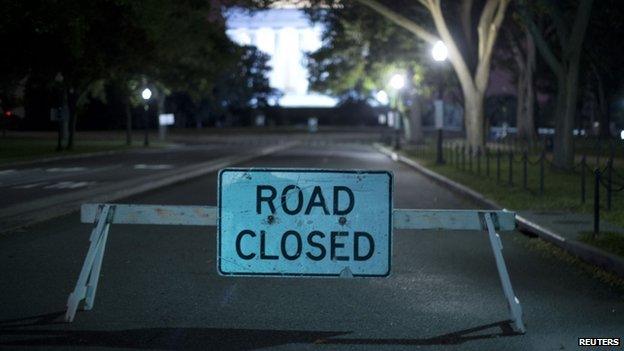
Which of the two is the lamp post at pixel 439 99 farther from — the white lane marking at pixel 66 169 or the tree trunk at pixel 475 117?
the white lane marking at pixel 66 169

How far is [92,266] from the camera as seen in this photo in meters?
7.93

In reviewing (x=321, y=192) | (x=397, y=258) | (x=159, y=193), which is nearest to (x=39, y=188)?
(x=159, y=193)

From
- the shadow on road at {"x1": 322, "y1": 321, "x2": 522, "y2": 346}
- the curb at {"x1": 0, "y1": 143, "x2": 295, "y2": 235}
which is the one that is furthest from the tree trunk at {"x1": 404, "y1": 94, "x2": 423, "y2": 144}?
the shadow on road at {"x1": 322, "y1": 321, "x2": 522, "y2": 346}

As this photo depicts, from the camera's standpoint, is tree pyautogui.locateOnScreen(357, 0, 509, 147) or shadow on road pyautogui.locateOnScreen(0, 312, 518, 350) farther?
tree pyautogui.locateOnScreen(357, 0, 509, 147)

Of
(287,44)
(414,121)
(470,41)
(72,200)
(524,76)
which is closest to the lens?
(72,200)

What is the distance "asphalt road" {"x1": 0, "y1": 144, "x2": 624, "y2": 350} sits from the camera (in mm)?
6848

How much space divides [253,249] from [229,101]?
9716 centimetres

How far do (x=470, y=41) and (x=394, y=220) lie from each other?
29.1 metres

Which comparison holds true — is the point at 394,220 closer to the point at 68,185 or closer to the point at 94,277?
the point at 94,277

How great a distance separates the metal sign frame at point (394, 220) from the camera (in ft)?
24.0

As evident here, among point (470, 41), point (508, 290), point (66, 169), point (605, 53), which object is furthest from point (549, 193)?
point (605, 53)

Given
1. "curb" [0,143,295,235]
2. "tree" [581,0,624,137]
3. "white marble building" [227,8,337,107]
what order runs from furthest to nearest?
1. "white marble building" [227,8,337,107]
2. "tree" [581,0,624,137]
3. "curb" [0,143,295,235]

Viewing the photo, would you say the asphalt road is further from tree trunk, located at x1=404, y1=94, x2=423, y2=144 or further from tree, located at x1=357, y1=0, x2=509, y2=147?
tree trunk, located at x1=404, y1=94, x2=423, y2=144

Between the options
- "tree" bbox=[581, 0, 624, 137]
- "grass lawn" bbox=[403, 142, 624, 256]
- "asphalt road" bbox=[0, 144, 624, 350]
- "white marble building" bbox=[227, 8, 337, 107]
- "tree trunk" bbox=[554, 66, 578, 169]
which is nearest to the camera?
"asphalt road" bbox=[0, 144, 624, 350]
